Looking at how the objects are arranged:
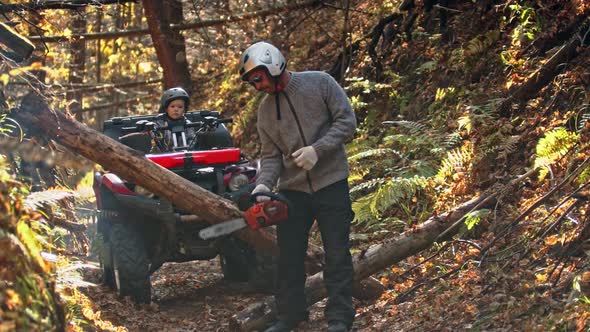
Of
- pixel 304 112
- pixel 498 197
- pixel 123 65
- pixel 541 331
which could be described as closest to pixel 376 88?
pixel 498 197

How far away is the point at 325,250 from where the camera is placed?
6969 mm

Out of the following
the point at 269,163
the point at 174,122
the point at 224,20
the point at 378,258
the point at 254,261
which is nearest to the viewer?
the point at 269,163

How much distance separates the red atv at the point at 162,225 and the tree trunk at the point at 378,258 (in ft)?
4.66

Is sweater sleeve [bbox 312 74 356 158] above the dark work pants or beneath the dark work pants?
above

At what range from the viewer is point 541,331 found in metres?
5.15

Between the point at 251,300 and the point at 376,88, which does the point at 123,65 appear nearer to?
the point at 376,88

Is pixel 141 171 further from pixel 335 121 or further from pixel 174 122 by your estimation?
pixel 174 122

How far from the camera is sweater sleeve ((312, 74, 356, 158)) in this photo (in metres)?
6.70

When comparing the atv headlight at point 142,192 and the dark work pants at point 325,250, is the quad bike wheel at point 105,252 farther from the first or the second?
the dark work pants at point 325,250

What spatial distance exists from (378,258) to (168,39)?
30.9 feet

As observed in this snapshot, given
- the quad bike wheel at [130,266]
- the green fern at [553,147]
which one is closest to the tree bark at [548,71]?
the green fern at [553,147]

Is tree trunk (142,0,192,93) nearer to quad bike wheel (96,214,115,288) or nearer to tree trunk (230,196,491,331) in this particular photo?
quad bike wheel (96,214,115,288)

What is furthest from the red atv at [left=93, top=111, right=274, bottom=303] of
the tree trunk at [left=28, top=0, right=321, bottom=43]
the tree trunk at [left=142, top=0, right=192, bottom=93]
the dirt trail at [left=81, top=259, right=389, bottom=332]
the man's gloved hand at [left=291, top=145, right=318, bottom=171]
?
the tree trunk at [left=142, top=0, right=192, bottom=93]

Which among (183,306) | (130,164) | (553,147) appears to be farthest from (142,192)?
(553,147)
